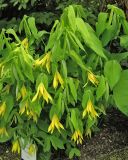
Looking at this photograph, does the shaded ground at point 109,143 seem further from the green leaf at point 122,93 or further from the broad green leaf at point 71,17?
the broad green leaf at point 71,17

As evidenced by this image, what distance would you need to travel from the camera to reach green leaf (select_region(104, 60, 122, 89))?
5.18ft

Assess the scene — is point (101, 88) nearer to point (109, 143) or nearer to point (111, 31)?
point (111, 31)

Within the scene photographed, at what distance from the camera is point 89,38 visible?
1.54m

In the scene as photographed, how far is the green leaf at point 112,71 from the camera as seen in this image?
158 centimetres

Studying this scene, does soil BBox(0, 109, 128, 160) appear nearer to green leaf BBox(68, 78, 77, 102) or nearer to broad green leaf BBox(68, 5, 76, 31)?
green leaf BBox(68, 78, 77, 102)

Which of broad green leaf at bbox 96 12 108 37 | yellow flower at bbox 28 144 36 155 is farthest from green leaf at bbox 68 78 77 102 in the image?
yellow flower at bbox 28 144 36 155

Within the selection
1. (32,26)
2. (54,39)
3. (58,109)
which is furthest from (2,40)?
(58,109)

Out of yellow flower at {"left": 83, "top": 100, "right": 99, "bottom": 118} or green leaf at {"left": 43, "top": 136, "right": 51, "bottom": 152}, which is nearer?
yellow flower at {"left": 83, "top": 100, "right": 99, "bottom": 118}

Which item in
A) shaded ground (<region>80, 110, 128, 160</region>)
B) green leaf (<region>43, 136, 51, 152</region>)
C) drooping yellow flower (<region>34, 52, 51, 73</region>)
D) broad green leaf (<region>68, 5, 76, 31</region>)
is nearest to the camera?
broad green leaf (<region>68, 5, 76, 31</region>)

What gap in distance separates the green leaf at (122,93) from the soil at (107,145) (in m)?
0.61

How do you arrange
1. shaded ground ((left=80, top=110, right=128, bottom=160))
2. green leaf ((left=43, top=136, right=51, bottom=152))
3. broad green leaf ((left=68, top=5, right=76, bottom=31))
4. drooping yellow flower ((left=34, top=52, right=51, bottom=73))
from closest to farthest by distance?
broad green leaf ((left=68, top=5, right=76, bottom=31))
drooping yellow flower ((left=34, top=52, right=51, bottom=73))
green leaf ((left=43, top=136, right=51, bottom=152))
shaded ground ((left=80, top=110, right=128, bottom=160))

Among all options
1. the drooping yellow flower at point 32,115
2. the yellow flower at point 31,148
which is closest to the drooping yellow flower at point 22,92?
the drooping yellow flower at point 32,115

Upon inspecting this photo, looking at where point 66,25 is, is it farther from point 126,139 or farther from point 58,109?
point 126,139

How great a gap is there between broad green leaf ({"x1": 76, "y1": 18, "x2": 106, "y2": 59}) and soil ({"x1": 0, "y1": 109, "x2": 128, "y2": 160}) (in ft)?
2.49
